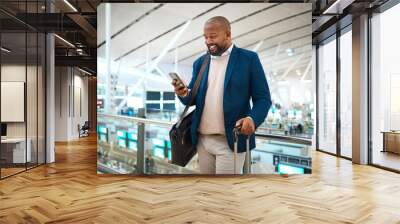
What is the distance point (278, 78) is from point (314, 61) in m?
5.34

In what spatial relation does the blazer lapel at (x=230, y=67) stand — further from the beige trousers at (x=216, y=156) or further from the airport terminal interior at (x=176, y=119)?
the beige trousers at (x=216, y=156)

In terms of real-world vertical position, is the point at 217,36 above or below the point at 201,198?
above

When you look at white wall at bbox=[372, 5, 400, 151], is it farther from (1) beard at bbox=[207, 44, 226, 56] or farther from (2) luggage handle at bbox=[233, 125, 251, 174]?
(1) beard at bbox=[207, 44, 226, 56]

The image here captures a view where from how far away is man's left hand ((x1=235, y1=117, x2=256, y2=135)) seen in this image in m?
5.73

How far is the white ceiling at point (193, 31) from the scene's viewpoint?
6062 millimetres

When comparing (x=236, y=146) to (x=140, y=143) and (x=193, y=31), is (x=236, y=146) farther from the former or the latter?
(x=193, y=31)

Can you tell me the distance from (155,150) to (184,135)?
0.58 meters

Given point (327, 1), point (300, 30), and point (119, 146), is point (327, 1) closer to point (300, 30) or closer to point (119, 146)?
point (300, 30)

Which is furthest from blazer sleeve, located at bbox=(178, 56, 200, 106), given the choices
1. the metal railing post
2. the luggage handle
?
the luggage handle

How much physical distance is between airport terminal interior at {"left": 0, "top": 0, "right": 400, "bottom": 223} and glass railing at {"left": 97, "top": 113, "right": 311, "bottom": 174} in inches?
0.7

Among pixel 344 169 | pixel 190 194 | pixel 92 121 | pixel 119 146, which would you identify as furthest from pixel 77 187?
pixel 92 121

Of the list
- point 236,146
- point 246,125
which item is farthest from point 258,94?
point 236,146

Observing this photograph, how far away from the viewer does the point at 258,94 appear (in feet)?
19.2

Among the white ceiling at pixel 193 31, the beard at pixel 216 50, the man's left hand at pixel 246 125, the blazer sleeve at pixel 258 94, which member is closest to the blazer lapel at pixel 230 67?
the beard at pixel 216 50
